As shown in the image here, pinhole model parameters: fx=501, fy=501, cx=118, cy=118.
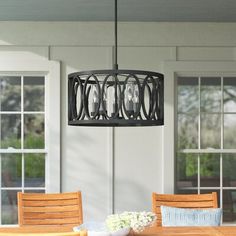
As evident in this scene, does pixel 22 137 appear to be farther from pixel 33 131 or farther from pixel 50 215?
pixel 50 215

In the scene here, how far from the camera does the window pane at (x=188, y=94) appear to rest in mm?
6074

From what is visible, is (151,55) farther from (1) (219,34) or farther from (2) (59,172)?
(2) (59,172)

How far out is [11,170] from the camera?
5980 mm

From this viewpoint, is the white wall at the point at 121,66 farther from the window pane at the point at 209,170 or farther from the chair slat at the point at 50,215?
the chair slat at the point at 50,215

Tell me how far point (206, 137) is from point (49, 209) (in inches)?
95.0

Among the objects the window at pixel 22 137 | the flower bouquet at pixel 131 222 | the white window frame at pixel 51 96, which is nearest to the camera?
the flower bouquet at pixel 131 222

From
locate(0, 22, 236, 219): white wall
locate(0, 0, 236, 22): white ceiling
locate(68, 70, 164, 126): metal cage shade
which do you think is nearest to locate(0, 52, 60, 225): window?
locate(0, 22, 236, 219): white wall

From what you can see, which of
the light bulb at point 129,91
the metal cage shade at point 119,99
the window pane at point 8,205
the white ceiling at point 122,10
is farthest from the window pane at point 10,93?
the light bulb at point 129,91

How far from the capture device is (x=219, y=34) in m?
5.95

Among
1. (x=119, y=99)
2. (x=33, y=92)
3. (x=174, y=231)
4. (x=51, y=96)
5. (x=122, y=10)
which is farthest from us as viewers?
(x=33, y=92)

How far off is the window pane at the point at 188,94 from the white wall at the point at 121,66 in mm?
238

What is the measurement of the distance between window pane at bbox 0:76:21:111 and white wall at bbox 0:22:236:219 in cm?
34

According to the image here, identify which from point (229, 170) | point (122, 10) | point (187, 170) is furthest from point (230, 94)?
point (122, 10)

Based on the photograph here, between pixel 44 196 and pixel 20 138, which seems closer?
pixel 44 196
